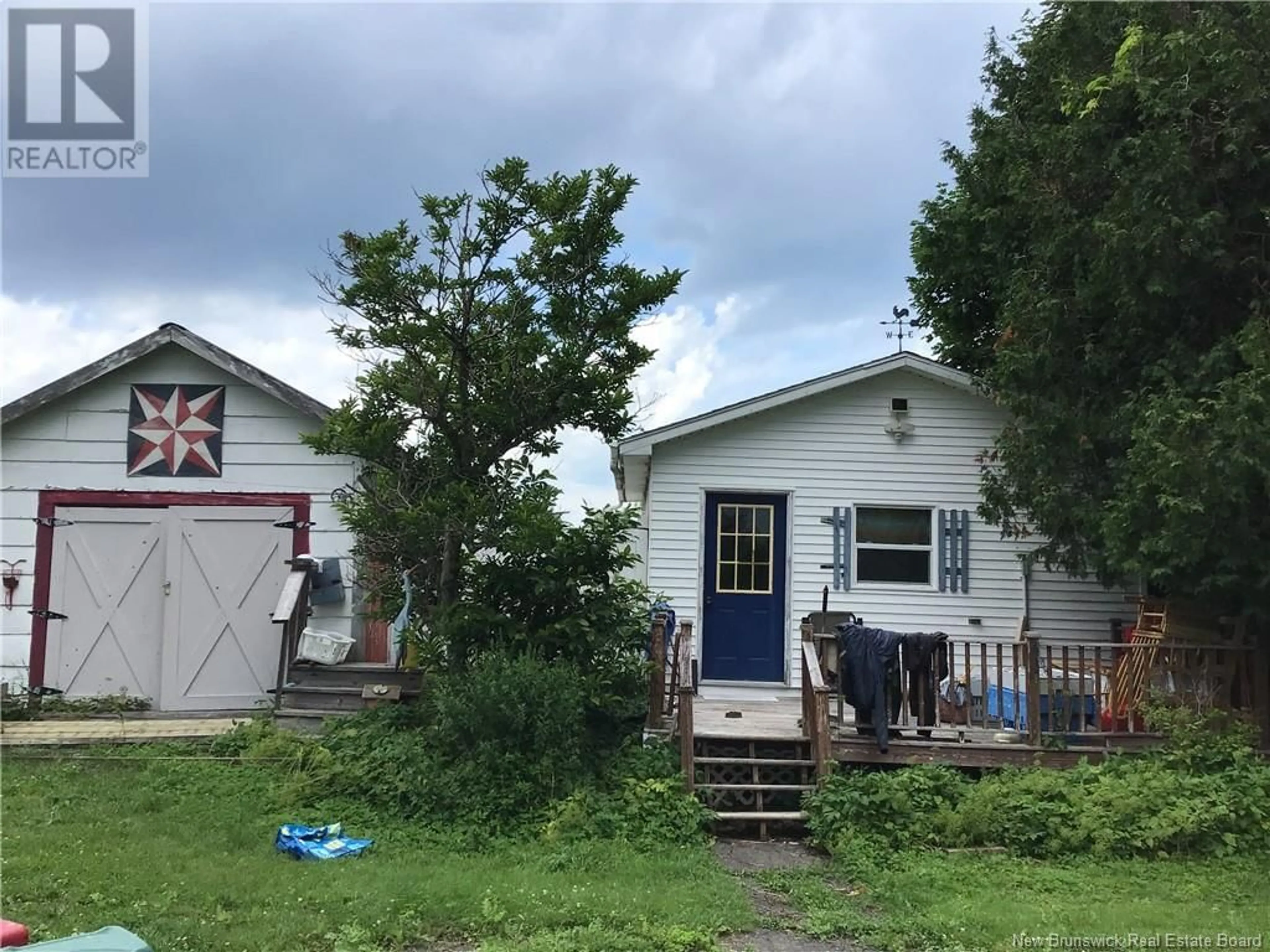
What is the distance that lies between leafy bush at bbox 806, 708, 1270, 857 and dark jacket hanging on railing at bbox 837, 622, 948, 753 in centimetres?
58

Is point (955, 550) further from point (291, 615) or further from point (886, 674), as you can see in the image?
point (291, 615)

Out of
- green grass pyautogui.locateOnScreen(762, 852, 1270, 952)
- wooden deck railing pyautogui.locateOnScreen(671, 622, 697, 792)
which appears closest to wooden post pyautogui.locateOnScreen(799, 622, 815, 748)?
wooden deck railing pyautogui.locateOnScreen(671, 622, 697, 792)

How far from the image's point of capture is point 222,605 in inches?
387

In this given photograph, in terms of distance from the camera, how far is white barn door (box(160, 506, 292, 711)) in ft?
31.8

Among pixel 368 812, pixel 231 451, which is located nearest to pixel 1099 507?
pixel 368 812

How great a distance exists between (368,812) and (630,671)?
93.3 inches

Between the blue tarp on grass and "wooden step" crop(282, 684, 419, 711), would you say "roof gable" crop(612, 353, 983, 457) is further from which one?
the blue tarp on grass

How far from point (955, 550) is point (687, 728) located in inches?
199

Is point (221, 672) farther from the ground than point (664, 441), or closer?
closer

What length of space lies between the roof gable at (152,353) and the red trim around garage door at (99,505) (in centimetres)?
89

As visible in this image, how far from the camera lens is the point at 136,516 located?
9844 millimetres

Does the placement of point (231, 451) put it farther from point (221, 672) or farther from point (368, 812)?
point (368, 812)

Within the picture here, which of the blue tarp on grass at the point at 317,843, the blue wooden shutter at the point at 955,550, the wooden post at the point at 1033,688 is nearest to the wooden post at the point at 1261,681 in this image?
the wooden post at the point at 1033,688

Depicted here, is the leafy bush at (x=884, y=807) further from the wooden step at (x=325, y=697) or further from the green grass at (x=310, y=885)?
the wooden step at (x=325, y=697)
